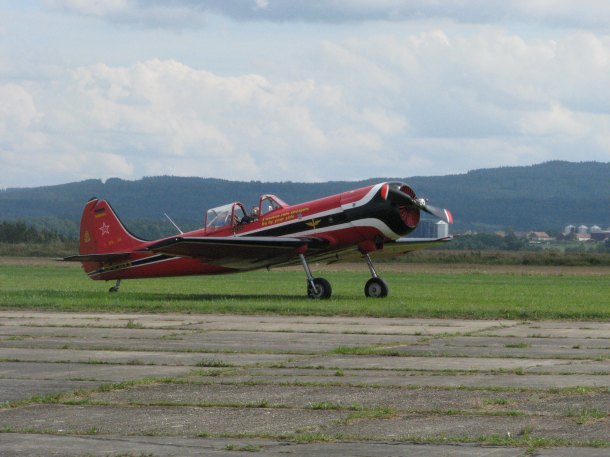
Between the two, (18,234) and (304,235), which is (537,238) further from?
(304,235)

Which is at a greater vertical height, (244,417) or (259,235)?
(259,235)

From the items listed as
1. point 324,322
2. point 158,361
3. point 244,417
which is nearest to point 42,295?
point 324,322

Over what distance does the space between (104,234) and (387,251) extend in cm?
792

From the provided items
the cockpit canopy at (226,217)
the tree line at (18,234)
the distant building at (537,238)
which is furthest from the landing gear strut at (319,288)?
the distant building at (537,238)

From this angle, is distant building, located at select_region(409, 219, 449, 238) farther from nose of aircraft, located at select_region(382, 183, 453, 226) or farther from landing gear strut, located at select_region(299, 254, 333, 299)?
landing gear strut, located at select_region(299, 254, 333, 299)

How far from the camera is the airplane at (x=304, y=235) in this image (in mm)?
28984

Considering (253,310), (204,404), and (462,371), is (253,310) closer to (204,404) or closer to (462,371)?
(462,371)

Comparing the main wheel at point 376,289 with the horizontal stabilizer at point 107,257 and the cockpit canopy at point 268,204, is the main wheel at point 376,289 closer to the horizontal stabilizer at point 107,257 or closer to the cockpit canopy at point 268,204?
the cockpit canopy at point 268,204

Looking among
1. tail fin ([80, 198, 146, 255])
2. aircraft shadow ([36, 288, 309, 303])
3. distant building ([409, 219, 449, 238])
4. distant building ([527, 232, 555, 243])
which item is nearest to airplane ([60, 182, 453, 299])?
aircraft shadow ([36, 288, 309, 303])

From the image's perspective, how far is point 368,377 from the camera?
44.3 ft

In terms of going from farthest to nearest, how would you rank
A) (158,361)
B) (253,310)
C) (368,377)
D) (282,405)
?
(253,310) → (158,361) → (368,377) → (282,405)

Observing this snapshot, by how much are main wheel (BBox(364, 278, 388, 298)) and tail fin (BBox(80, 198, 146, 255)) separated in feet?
22.2

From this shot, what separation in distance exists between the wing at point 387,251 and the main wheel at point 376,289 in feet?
2.93

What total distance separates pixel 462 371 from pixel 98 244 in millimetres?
21115
